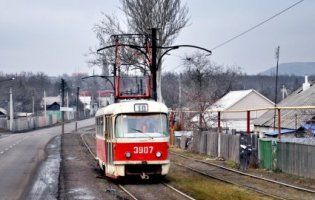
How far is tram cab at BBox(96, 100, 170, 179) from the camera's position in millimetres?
20641

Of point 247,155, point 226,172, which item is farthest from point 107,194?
point 247,155

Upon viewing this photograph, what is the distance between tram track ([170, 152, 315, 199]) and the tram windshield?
2770 millimetres

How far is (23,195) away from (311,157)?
30.6 ft

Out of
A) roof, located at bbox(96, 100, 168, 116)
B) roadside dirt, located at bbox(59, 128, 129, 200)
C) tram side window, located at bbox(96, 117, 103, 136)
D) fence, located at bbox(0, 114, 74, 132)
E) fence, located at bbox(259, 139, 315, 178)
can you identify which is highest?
roof, located at bbox(96, 100, 168, 116)

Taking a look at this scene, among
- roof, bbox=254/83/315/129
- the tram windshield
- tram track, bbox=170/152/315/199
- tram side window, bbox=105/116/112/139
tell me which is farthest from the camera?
roof, bbox=254/83/315/129

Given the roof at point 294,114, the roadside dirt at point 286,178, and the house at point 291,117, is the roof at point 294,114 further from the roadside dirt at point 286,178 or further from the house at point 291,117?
the roadside dirt at point 286,178

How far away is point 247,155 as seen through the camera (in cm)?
2583

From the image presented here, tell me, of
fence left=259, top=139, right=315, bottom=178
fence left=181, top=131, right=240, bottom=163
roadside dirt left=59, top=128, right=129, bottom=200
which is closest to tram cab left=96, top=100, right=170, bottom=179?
roadside dirt left=59, top=128, right=129, bottom=200

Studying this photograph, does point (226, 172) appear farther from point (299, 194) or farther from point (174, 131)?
point (174, 131)

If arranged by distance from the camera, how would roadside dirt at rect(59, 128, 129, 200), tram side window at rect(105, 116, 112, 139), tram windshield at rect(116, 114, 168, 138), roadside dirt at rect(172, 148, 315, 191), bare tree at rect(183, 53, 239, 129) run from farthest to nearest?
bare tree at rect(183, 53, 239, 129) → tram side window at rect(105, 116, 112, 139) → tram windshield at rect(116, 114, 168, 138) → roadside dirt at rect(172, 148, 315, 191) → roadside dirt at rect(59, 128, 129, 200)

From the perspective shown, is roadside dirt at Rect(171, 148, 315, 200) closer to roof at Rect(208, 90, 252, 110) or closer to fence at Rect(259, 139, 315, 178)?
fence at Rect(259, 139, 315, 178)

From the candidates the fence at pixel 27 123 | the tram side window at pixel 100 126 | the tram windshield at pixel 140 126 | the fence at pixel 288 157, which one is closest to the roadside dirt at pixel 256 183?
the fence at pixel 288 157

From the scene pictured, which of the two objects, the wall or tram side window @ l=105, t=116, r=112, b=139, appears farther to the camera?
the wall

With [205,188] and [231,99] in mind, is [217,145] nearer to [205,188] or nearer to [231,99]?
[205,188]
